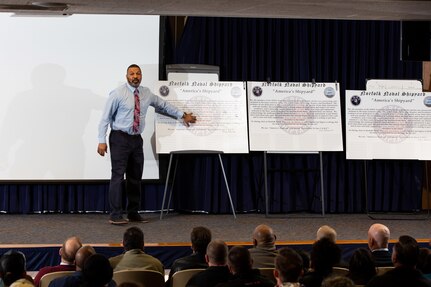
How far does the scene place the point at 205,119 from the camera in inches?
351

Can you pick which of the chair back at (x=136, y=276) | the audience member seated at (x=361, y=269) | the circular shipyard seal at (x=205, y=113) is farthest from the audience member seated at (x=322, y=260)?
the circular shipyard seal at (x=205, y=113)

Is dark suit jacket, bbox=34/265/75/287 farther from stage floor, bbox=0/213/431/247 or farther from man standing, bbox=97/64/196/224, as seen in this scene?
man standing, bbox=97/64/196/224

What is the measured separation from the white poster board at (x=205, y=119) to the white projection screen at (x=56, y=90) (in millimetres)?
445

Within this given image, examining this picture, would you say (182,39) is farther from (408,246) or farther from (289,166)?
(408,246)

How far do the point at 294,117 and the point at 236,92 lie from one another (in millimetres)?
748

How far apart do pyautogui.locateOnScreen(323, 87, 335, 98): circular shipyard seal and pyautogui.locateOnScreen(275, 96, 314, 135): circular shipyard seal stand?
10.2 inches

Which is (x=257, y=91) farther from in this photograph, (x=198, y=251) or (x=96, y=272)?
(x=96, y=272)

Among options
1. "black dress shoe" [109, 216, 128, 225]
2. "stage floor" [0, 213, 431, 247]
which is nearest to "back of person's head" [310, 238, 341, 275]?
"stage floor" [0, 213, 431, 247]

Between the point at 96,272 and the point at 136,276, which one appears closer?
the point at 96,272

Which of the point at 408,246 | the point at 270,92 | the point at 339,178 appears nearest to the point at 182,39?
the point at 270,92

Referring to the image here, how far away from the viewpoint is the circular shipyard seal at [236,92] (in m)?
9.00

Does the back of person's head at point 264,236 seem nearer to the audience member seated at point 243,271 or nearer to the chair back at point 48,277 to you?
the audience member seated at point 243,271

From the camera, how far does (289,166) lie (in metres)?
9.64

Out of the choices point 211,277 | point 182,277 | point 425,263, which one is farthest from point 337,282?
point 425,263
